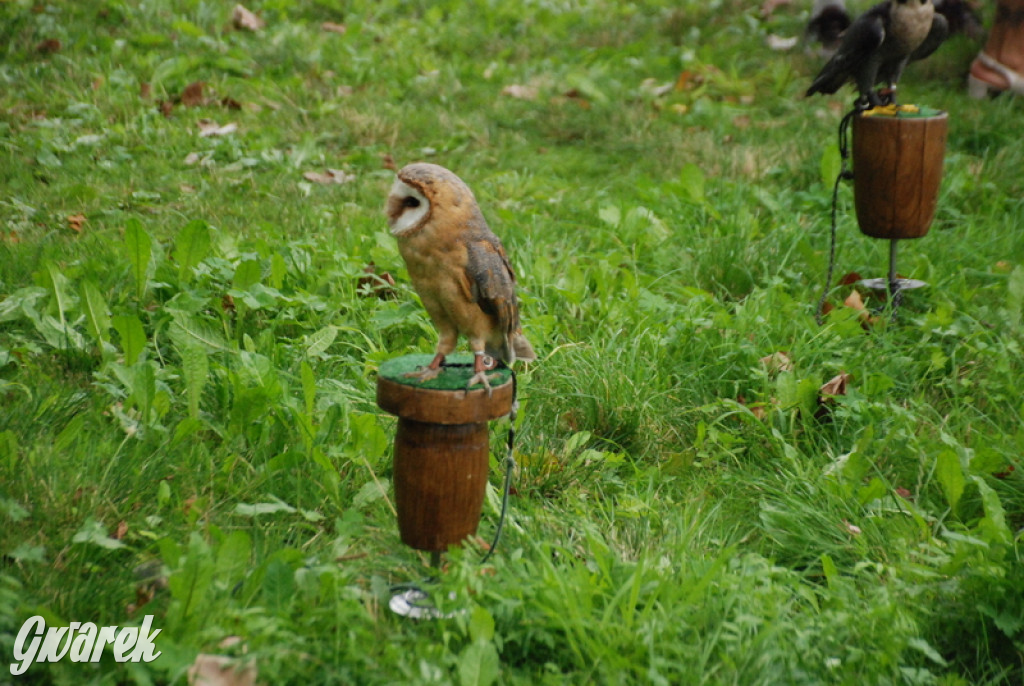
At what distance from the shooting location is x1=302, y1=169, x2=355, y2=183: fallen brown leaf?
5.21m

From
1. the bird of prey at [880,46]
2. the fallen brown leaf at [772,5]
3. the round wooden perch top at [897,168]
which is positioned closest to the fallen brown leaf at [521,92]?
the fallen brown leaf at [772,5]

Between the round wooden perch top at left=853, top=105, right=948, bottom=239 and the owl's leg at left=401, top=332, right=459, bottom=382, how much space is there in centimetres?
225

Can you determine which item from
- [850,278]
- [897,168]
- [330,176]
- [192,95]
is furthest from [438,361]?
[192,95]

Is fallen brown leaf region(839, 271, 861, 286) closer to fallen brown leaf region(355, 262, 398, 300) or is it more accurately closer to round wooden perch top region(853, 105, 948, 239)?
round wooden perch top region(853, 105, 948, 239)

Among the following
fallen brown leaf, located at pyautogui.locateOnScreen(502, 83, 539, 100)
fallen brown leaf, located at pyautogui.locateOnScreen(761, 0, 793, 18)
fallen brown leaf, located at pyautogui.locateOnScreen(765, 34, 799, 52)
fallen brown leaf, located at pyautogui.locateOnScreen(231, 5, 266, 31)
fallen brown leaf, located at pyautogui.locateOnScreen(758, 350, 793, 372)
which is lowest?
fallen brown leaf, located at pyautogui.locateOnScreen(758, 350, 793, 372)

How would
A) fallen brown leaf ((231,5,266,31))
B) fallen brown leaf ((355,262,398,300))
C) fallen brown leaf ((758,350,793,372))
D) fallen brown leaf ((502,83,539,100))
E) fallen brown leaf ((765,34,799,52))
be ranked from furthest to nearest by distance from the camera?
fallen brown leaf ((765,34,799,52)) → fallen brown leaf ((231,5,266,31)) → fallen brown leaf ((502,83,539,100)) → fallen brown leaf ((355,262,398,300)) → fallen brown leaf ((758,350,793,372))

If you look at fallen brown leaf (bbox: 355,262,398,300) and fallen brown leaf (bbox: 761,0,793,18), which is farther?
fallen brown leaf (bbox: 761,0,793,18)

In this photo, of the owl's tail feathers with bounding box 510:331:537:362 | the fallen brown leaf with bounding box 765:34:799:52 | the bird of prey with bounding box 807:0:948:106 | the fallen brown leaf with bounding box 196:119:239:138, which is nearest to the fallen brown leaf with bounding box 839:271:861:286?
the bird of prey with bounding box 807:0:948:106

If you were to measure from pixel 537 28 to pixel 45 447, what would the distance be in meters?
6.60

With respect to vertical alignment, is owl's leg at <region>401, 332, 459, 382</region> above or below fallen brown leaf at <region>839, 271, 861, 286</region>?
above

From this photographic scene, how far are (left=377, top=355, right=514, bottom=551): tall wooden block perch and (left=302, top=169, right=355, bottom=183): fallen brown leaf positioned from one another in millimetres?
3215

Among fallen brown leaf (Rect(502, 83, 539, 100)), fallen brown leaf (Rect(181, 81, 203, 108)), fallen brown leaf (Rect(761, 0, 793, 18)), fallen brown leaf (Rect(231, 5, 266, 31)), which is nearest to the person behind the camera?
fallen brown leaf (Rect(181, 81, 203, 108))

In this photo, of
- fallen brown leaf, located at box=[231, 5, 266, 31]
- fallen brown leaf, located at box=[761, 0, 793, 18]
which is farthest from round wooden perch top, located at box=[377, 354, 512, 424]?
fallen brown leaf, located at box=[761, 0, 793, 18]

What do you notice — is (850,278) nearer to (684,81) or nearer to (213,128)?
(684,81)
